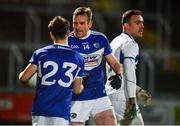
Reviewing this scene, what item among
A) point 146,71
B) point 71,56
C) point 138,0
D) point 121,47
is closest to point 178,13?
point 138,0

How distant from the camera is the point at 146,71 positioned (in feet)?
52.5

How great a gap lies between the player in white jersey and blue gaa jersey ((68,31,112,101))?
365 mm

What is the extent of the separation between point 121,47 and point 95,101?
0.78 meters

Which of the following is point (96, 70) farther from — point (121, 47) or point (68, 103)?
point (68, 103)

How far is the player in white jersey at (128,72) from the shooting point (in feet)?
29.6

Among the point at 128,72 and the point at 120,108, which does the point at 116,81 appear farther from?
the point at 120,108

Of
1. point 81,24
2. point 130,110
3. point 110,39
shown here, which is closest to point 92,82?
point 130,110

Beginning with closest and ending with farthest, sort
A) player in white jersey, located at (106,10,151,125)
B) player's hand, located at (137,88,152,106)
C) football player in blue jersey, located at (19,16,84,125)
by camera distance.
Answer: football player in blue jersey, located at (19,16,84,125), player in white jersey, located at (106,10,151,125), player's hand, located at (137,88,152,106)

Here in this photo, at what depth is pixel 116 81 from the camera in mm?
8844

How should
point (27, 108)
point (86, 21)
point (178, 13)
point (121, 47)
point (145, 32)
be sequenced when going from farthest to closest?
point (178, 13) → point (145, 32) → point (27, 108) → point (121, 47) → point (86, 21)

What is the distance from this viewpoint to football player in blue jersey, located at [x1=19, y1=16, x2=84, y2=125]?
24.1 ft

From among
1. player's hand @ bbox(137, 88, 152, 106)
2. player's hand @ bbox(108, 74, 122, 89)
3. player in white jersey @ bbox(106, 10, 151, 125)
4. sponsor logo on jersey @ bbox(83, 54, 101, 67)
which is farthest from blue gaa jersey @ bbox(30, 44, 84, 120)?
player's hand @ bbox(137, 88, 152, 106)

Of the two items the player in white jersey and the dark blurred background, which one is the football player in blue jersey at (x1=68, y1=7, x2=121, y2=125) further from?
the dark blurred background

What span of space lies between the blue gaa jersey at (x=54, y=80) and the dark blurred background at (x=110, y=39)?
761 centimetres
